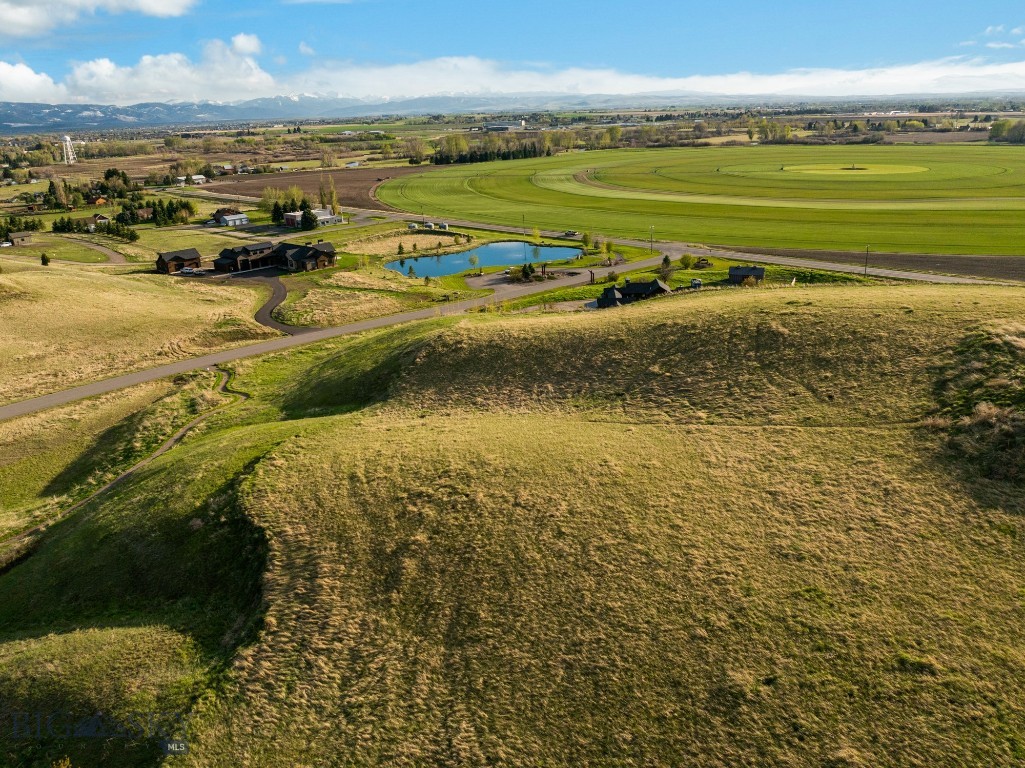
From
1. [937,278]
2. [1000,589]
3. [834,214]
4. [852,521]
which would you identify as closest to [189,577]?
[852,521]

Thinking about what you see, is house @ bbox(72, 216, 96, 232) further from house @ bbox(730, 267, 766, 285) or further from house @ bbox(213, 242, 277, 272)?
house @ bbox(730, 267, 766, 285)

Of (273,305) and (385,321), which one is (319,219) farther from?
(385,321)

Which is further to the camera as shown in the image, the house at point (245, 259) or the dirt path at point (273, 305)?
the house at point (245, 259)

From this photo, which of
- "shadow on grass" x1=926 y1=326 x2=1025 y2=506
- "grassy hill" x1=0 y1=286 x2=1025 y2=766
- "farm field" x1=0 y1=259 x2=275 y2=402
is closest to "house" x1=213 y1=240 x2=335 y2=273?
"farm field" x1=0 y1=259 x2=275 y2=402

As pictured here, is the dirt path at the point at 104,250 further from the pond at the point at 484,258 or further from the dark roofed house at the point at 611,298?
the dark roofed house at the point at 611,298

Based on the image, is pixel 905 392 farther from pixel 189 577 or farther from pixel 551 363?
pixel 189 577

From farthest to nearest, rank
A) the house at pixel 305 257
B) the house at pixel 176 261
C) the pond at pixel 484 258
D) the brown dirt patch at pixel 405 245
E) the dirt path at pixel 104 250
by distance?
the brown dirt patch at pixel 405 245, the dirt path at pixel 104 250, the pond at pixel 484 258, the house at pixel 305 257, the house at pixel 176 261

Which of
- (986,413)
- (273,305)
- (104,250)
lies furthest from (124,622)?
(104,250)

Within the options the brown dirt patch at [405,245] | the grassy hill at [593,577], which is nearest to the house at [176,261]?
the brown dirt patch at [405,245]
